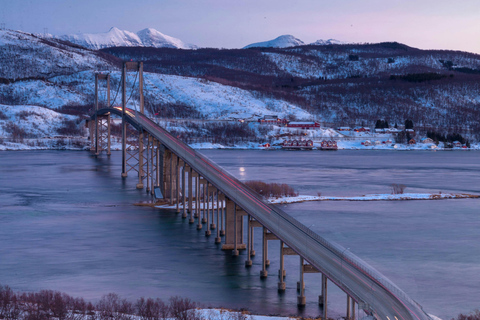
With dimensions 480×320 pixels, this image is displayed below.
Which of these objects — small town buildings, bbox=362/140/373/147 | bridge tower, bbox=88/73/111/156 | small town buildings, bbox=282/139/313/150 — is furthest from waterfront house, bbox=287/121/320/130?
bridge tower, bbox=88/73/111/156

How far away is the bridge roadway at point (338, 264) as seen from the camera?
15.6 m

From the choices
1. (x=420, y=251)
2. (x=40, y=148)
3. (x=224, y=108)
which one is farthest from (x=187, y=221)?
(x=224, y=108)

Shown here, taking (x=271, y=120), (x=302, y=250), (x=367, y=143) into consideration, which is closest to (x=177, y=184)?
(x=302, y=250)

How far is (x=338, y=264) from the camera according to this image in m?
18.4

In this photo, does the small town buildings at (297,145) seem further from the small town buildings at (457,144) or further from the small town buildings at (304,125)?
the small town buildings at (457,144)

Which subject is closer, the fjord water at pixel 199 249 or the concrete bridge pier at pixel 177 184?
the fjord water at pixel 199 249

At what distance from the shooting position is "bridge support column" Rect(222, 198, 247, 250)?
1035 inches

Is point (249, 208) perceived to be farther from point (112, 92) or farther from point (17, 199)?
point (112, 92)

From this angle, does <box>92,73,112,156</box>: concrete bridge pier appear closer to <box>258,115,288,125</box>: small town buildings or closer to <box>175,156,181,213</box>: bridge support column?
<box>258,115,288,125</box>: small town buildings

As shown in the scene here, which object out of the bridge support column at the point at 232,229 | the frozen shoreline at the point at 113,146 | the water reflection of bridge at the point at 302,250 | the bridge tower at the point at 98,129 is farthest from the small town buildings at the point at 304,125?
the bridge support column at the point at 232,229

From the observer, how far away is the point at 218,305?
19625 millimetres

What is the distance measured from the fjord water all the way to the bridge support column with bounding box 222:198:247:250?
2.15 feet

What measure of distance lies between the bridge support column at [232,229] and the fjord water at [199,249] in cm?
65

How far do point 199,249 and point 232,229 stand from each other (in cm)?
182
